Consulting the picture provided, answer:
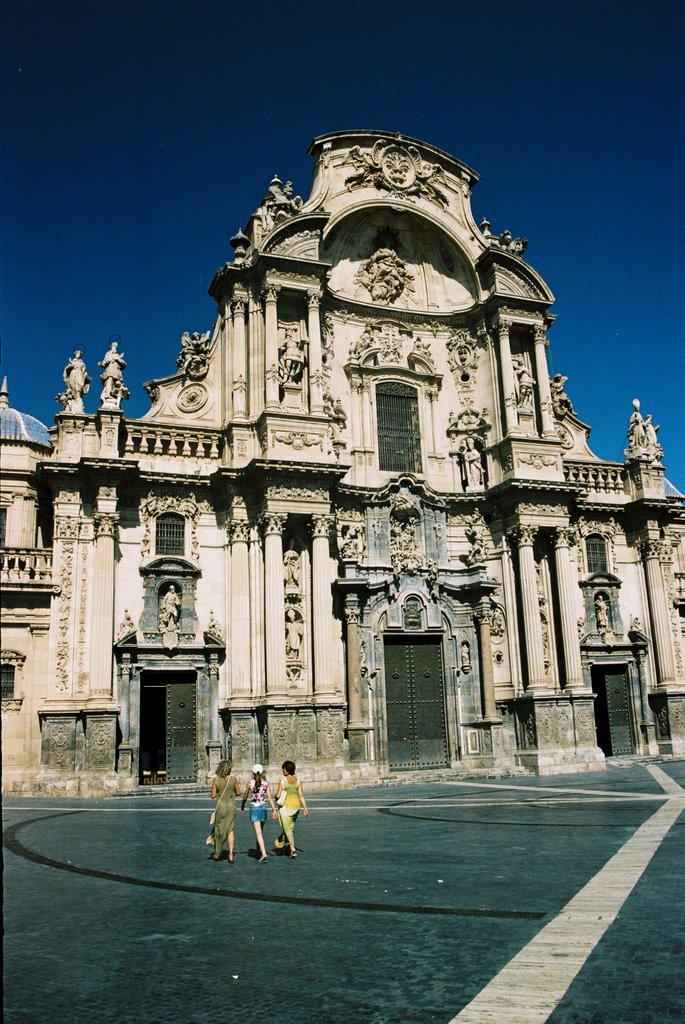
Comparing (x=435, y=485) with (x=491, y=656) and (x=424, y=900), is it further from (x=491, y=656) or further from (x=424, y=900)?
(x=424, y=900)

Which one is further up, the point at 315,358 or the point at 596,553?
the point at 315,358

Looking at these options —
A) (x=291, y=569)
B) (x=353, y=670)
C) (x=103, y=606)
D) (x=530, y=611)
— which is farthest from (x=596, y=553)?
(x=103, y=606)

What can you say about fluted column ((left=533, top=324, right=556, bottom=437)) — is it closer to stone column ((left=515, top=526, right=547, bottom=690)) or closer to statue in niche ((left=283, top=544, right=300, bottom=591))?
stone column ((left=515, top=526, right=547, bottom=690))

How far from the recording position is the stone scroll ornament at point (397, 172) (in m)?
36.2

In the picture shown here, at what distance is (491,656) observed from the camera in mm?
32719

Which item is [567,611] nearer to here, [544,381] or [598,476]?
[598,476]

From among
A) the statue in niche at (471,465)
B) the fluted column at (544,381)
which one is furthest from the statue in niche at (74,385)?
the fluted column at (544,381)

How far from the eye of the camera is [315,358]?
106ft

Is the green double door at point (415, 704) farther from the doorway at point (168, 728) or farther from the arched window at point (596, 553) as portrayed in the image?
the arched window at point (596, 553)

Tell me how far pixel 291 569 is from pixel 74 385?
9.58 m

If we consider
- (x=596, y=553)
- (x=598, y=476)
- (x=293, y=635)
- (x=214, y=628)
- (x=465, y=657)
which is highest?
(x=598, y=476)

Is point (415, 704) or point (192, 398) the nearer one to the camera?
point (415, 704)

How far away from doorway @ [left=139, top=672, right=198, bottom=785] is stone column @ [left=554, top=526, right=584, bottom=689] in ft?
44.6

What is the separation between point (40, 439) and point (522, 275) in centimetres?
2224
